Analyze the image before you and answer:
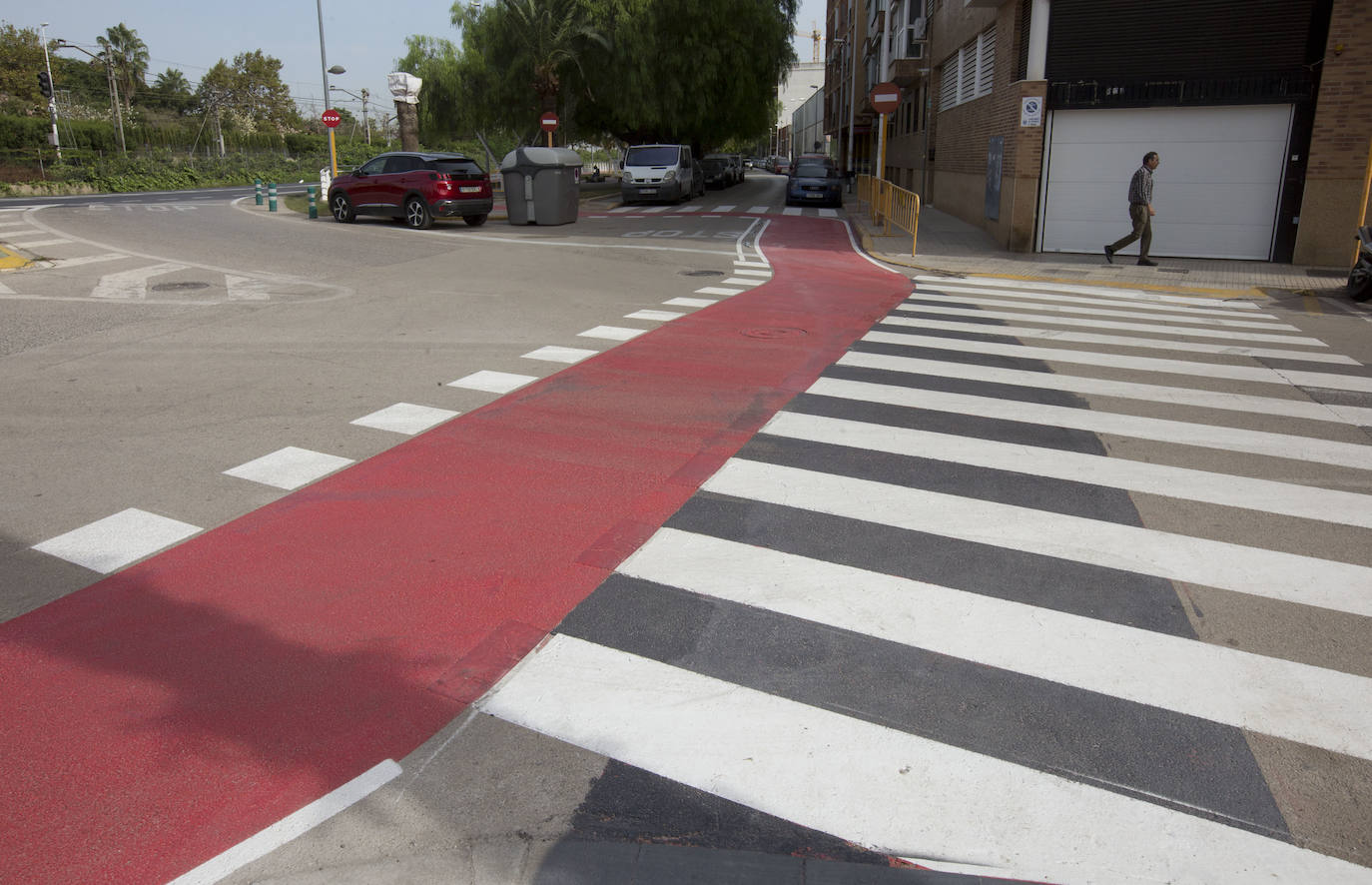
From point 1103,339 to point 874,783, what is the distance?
8.58m

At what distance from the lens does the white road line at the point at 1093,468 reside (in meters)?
5.64

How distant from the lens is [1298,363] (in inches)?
370

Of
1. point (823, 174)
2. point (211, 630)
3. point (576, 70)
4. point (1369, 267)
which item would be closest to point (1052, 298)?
point (1369, 267)

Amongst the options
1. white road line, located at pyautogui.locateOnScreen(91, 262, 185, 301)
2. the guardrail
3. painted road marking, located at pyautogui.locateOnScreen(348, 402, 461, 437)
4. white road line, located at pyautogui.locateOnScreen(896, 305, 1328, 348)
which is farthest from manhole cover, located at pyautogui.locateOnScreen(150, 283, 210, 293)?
the guardrail

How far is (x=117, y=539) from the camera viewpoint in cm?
505

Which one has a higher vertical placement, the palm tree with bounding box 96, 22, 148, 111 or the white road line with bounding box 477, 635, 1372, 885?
the palm tree with bounding box 96, 22, 148, 111

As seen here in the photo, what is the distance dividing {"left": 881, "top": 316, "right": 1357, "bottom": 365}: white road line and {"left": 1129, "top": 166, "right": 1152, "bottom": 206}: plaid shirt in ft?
20.1

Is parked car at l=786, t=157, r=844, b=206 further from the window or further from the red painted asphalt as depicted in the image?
the red painted asphalt

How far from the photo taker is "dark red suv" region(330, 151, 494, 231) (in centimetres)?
2269

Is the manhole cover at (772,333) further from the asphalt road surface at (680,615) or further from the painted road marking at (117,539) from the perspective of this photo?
the painted road marking at (117,539)

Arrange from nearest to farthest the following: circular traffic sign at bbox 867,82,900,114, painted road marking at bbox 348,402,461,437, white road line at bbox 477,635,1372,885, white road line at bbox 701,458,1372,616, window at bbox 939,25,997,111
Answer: white road line at bbox 477,635,1372,885
white road line at bbox 701,458,1372,616
painted road marking at bbox 348,402,461,437
circular traffic sign at bbox 867,82,900,114
window at bbox 939,25,997,111

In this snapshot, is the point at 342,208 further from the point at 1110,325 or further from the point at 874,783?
the point at 874,783

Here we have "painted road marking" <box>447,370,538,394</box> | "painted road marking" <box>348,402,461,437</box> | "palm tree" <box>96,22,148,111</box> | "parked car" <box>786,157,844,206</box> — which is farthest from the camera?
"palm tree" <box>96,22,148,111</box>

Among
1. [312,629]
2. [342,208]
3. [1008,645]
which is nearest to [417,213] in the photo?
[342,208]
